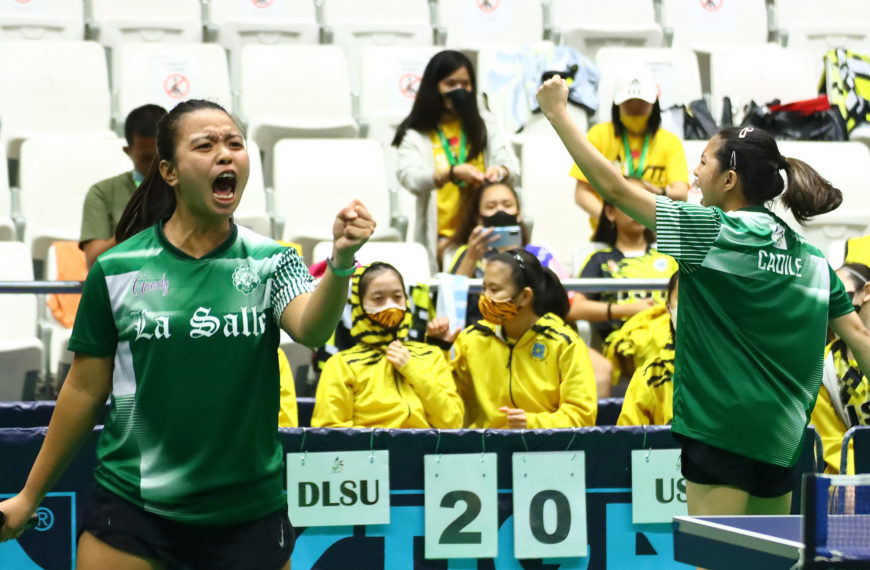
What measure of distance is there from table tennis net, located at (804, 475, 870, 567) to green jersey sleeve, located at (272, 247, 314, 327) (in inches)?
45.2

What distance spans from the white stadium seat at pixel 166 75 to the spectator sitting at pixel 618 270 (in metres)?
2.84

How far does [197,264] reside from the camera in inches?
112

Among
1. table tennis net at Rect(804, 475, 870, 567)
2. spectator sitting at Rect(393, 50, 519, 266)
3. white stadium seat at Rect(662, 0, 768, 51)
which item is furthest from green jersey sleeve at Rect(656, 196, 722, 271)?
white stadium seat at Rect(662, 0, 768, 51)

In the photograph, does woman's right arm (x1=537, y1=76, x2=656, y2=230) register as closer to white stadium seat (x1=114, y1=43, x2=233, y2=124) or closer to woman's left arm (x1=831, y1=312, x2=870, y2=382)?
woman's left arm (x1=831, y1=312, x2=870, y2=382)

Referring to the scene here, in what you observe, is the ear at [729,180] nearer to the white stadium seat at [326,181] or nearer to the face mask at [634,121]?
the face mask at [634,121]

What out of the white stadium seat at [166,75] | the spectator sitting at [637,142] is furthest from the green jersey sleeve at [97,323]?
the white stadium seat at [166,75]

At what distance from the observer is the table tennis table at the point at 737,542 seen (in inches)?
103

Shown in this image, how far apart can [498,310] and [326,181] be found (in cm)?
262

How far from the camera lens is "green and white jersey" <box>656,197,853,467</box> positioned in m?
3.50

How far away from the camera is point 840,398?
5137 mm

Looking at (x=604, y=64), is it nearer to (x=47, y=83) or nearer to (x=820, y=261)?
(x=47, y=83)

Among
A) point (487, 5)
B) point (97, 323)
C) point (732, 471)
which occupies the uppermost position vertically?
point (487, 5)

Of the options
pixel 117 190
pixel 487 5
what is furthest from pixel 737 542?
pixel 487 5

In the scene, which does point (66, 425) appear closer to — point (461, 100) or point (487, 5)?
point (461, 100)
